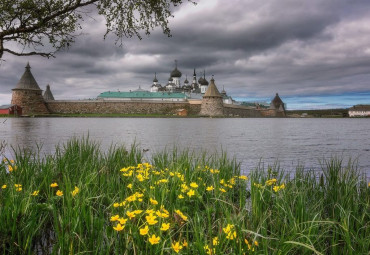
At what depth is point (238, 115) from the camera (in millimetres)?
87625

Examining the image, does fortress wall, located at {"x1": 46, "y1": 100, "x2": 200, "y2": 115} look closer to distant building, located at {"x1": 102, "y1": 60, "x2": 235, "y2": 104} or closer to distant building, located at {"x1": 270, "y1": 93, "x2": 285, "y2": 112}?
distant building, located at {"x1": 102, "y1": 60, "x2": 235, "y2": 104}

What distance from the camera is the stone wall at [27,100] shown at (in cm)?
6334

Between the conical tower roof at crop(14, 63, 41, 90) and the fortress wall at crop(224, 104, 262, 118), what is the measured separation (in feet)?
137

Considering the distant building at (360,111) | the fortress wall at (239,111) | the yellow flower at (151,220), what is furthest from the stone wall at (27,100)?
the distant building at (360,111)

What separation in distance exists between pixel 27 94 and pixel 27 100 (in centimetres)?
125

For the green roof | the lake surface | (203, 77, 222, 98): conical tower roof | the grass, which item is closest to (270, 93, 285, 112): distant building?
the green roof

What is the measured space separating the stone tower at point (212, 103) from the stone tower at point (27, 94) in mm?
34806

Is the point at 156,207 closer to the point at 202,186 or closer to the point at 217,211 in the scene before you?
the point at 217,211

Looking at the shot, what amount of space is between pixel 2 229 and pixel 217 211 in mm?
1867

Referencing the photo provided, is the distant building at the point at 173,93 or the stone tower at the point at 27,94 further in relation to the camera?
the distant building at the point at 173,93

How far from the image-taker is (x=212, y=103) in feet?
234

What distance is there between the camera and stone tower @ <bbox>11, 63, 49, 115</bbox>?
2494 inches

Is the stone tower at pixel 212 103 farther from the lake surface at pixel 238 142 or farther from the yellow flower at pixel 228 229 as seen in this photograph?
the yellow flower at pixel 228 229

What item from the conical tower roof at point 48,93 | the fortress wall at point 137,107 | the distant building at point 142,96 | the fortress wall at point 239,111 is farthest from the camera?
the conical tower roof at point 48,93
